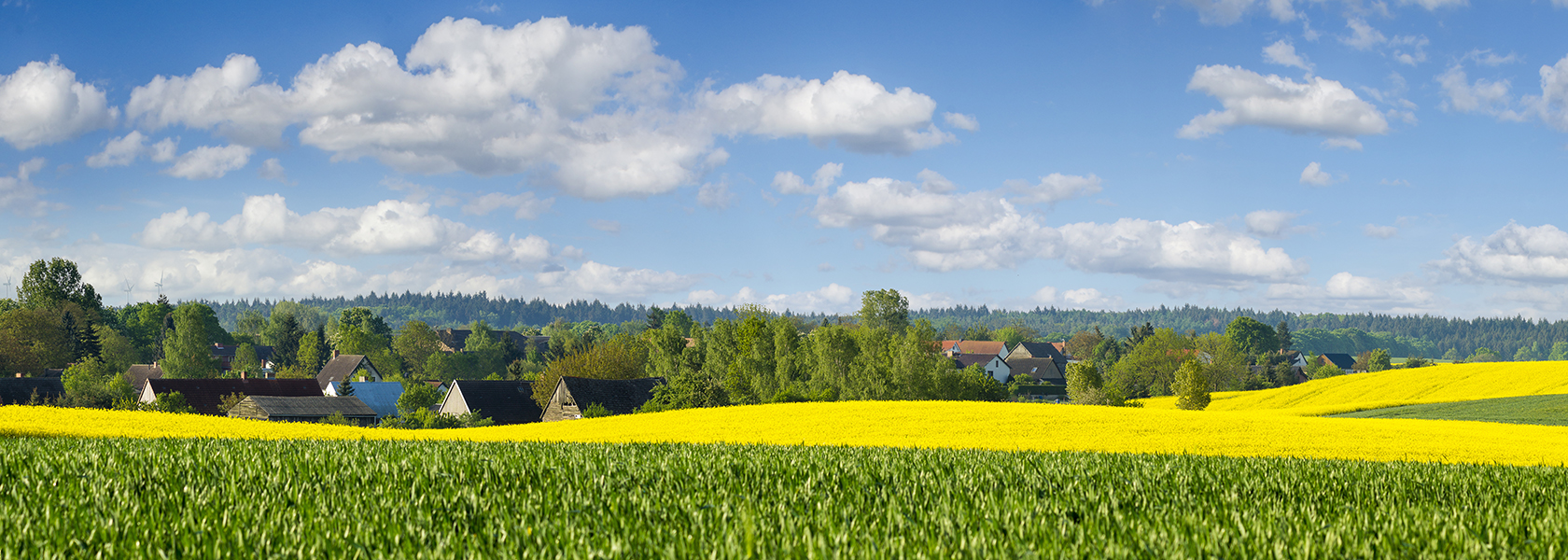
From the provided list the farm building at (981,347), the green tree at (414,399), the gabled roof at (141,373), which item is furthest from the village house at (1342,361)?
the gabled roof at (141,373)

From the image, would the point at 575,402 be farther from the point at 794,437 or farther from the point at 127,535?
the point at 127,535

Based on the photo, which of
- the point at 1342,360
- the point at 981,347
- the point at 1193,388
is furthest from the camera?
the point at 1342,360

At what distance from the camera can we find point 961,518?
6.37 m

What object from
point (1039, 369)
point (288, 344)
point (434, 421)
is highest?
point (288, 344)

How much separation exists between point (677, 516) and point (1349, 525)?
4.66 meters

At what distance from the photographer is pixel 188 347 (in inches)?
4065

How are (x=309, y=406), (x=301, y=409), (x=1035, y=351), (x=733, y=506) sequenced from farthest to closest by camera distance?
(x=1035, y=351), (x=309, y=406), (x=301, y=409), (x=733, y=506)

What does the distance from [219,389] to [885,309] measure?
86726 mm

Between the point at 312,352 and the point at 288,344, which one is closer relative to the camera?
the point at 312,352

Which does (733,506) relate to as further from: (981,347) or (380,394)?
(981,347)

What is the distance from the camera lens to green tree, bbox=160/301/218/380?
334 feet

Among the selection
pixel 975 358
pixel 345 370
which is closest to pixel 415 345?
pixel 345 370

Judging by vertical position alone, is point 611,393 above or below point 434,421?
above

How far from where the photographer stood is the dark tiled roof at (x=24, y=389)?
67.4 meters
